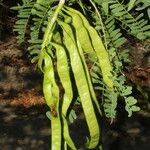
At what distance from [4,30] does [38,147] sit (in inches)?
111

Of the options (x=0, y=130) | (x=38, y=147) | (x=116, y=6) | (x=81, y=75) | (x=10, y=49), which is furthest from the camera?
(x=10, y=49)

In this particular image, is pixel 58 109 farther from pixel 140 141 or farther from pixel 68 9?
pixel 140 141

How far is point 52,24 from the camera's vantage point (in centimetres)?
104

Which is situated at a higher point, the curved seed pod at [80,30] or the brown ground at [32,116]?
the curved seed pod at [80,30]

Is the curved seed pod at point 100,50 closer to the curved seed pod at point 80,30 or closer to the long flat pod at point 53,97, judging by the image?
the curved seed pod at point 80,30

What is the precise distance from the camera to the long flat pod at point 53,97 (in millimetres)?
1010

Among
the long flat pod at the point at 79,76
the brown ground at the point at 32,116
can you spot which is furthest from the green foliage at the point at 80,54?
the brown ground at the point at 32,116

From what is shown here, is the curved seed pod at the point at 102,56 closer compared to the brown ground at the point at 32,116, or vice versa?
the curved seed pod at the point at 102,56

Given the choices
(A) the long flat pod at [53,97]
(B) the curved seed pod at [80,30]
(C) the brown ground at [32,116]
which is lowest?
(C) the brown ground at [32,116]

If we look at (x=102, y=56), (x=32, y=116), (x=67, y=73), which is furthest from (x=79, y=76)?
(x=32, y=116)

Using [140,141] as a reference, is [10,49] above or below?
below

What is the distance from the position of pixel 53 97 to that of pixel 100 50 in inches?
7.5

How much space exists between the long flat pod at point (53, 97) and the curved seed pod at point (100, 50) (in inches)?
5.0

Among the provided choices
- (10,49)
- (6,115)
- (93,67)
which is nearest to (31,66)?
(10,49)
